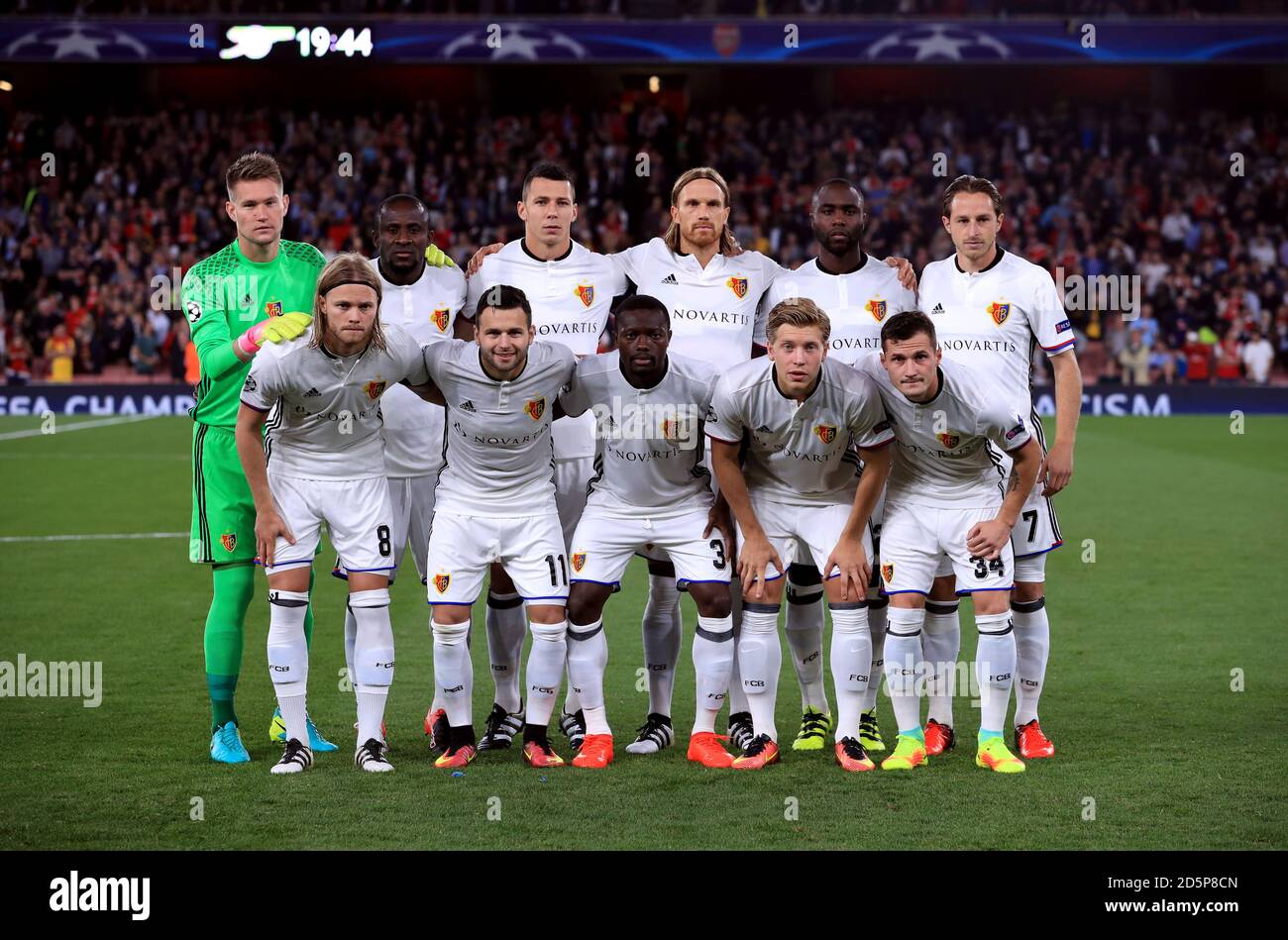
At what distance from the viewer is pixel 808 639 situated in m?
6.38

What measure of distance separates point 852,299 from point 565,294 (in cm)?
127

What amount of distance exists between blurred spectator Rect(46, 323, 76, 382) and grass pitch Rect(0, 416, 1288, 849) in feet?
48.1

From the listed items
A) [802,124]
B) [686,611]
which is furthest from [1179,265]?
[686,611]

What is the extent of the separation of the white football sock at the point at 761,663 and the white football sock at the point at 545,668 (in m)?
0.74

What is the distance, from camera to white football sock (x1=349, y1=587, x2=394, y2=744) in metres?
5.91

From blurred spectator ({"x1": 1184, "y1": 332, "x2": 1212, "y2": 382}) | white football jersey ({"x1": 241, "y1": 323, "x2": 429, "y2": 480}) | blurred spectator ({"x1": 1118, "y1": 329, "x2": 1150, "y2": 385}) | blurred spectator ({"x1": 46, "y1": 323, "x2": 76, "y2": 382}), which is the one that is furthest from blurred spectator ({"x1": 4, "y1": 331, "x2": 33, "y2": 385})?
white football jersey ({"x1": 241, "y1": 323, "x2": 429, "y2": 480})

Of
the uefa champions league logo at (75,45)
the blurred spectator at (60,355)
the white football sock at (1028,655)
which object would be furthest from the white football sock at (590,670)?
the uefa champions league logo at (75,45)

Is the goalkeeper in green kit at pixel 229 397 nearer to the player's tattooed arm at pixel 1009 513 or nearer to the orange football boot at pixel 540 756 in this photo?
the orange football boot at pixel 540 756

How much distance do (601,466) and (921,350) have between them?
1416 mm

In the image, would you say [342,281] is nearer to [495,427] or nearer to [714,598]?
[495,427]

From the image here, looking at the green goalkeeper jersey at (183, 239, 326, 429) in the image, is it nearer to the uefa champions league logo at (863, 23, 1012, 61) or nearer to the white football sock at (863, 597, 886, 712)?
the white football sock at (863, 597, 886, 712)

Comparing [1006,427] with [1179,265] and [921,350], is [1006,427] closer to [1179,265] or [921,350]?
[921,350]

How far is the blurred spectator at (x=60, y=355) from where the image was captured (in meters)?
25.3

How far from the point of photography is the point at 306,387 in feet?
19.1
